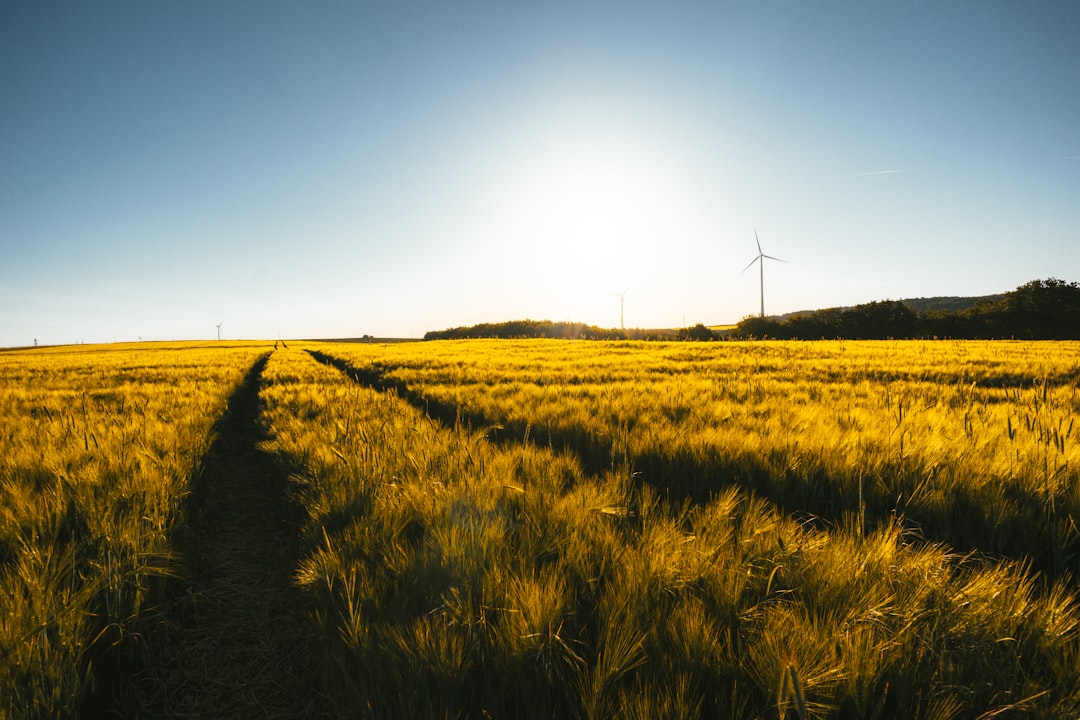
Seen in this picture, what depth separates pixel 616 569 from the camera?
186 cm

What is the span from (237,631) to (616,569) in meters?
2.12

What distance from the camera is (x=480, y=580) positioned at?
181 centimetres

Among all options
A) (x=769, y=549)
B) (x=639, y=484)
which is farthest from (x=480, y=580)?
(x=639, y=484)

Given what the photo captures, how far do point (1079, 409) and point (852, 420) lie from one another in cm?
359

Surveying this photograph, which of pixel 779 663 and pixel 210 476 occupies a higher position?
pixel 779 663

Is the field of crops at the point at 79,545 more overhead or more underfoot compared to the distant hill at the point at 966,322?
more underfoot

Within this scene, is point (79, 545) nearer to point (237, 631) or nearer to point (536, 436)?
point (237, 631)

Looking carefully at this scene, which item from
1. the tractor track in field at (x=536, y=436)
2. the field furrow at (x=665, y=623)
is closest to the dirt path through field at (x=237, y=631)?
the field furrow at (x=665, y=623)

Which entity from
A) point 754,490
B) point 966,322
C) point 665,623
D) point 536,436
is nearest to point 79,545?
point 665,623

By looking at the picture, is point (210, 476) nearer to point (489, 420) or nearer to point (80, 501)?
point (80, 501)

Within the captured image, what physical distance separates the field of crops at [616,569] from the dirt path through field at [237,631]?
0.14 m

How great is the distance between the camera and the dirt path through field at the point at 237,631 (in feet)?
6.14

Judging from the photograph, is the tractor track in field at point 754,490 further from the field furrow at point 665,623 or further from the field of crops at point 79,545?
the field of crops at point 79,545

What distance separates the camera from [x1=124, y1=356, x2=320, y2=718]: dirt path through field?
187cm
